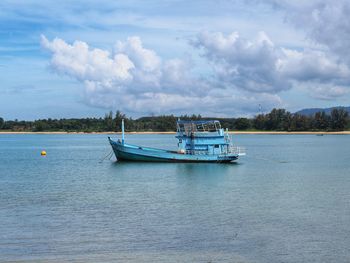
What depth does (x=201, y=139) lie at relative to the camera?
233 ft

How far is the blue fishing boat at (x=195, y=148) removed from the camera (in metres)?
70.6

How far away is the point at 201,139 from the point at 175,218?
39.4 meters

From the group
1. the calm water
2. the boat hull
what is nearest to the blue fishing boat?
the boat hull

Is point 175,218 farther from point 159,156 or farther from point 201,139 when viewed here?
point 159,156

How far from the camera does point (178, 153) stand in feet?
233

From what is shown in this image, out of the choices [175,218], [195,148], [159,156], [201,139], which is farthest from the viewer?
[159,156]

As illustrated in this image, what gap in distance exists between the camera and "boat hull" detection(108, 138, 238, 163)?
70756 millimetres

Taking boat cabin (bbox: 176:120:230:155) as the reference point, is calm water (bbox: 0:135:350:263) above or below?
below

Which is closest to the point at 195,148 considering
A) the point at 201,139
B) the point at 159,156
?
the point at 201,139

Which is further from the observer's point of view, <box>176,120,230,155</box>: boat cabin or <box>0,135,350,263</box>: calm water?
<box>176,120,230,155</box>: boat cabin

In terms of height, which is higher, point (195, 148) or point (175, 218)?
point (195, 148)

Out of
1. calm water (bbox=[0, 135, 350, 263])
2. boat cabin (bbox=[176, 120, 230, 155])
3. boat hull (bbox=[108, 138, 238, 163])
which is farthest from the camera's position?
boat hull (bbox=[108, 138, 238, 163])

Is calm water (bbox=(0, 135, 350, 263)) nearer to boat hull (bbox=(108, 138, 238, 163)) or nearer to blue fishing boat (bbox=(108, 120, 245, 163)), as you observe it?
boat hull (bbox=(108, 138, 238, 163))

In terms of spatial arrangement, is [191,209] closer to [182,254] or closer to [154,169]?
[182,254]
